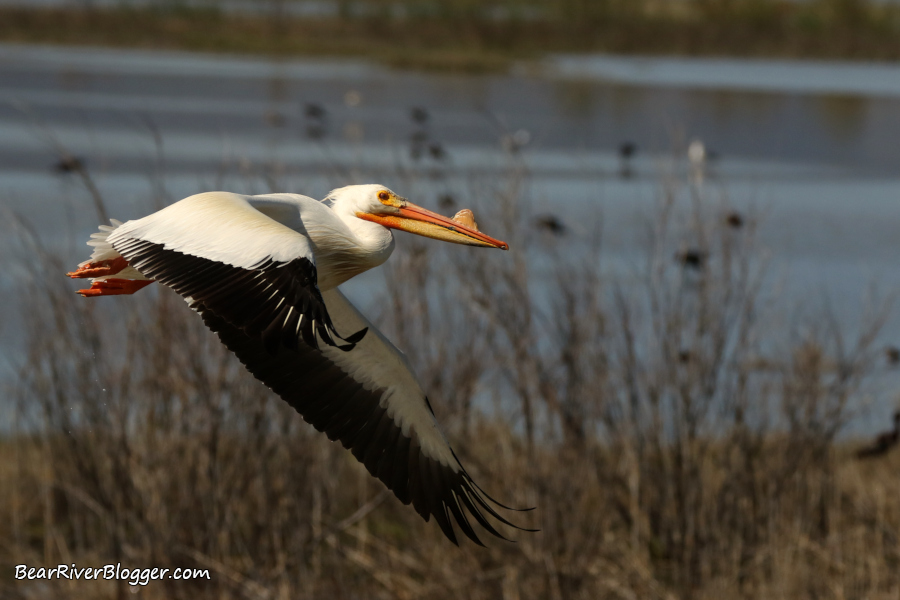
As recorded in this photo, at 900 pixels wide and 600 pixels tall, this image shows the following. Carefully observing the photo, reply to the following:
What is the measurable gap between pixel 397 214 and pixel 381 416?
3.99 ft

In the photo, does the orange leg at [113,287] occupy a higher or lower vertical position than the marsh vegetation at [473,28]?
higher

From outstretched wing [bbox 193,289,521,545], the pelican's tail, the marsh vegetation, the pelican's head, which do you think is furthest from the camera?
the marsh vegetation

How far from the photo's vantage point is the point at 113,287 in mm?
4406

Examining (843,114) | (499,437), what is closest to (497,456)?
(499,437)

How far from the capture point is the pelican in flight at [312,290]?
3.61 meters

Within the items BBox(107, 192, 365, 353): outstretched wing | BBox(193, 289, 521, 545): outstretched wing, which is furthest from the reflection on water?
BBox(107, 192, 365, 353): outstretched wing

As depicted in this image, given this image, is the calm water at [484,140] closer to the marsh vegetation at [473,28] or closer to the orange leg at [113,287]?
the orange leg at [113,287]

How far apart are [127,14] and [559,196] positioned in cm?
3208

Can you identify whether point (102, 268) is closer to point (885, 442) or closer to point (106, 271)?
point (106, 271)

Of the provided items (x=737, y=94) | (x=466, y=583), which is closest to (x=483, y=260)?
(x=466, y=583)

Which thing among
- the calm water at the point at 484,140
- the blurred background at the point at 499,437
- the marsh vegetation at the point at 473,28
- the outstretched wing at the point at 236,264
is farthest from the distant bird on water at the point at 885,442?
the marsh vegetation at the point at 473,28

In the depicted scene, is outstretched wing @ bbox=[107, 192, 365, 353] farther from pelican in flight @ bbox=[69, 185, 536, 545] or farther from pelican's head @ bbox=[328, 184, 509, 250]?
pelican's head @ bbox=[328, 184, 509, 250]

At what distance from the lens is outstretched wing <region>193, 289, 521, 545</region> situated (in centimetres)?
496

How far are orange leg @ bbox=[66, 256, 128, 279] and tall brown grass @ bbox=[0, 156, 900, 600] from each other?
8.09 feet
